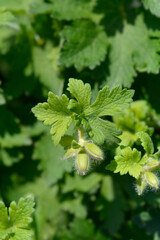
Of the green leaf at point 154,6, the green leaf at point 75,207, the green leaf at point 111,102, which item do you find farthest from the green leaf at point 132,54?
the green leaf at point 75,207

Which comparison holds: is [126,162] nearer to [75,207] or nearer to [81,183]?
[81,183]

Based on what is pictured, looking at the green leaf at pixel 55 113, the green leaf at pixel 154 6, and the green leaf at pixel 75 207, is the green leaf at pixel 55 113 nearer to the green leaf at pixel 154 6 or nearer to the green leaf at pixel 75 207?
the green leaf at pixel 154 6

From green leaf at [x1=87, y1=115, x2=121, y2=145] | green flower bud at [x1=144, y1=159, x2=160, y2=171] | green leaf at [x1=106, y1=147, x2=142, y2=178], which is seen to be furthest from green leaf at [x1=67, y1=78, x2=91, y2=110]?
green flower bud at [x1=144, y1=159, x2=160, y2=171]

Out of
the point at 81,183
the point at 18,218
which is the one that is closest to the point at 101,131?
the point at 18,218

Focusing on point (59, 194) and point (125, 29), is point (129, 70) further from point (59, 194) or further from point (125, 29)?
point (59, 194)

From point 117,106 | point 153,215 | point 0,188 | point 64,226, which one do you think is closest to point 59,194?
point 64,226

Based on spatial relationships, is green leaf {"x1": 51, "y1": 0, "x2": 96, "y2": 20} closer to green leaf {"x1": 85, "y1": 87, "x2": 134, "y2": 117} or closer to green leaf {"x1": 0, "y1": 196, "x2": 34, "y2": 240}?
green leaf {"x1": 85, "y1": 87, "x2": 134, "y2": 117}
